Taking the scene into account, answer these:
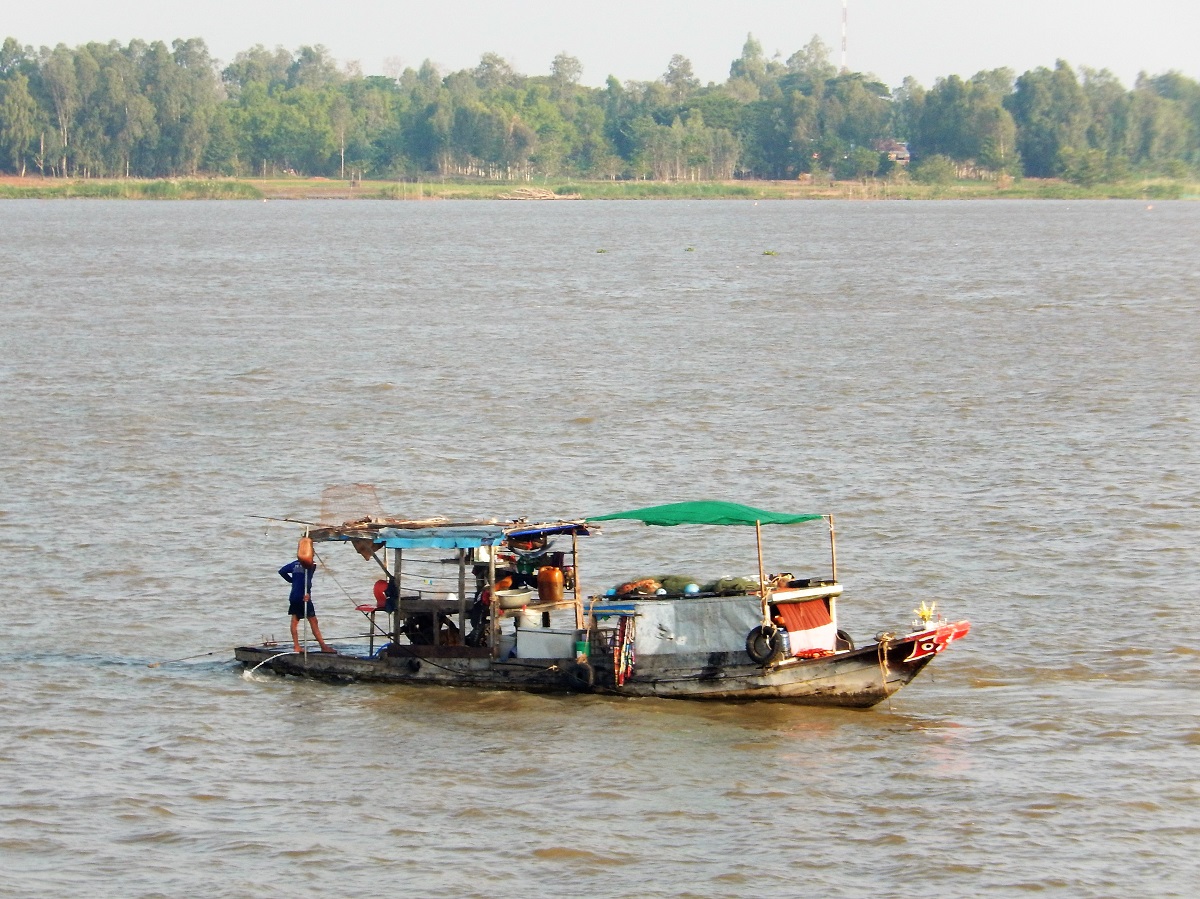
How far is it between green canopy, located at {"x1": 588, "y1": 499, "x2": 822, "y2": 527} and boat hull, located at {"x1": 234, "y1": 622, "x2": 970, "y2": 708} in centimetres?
140

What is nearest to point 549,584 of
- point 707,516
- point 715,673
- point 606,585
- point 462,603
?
point 462,603

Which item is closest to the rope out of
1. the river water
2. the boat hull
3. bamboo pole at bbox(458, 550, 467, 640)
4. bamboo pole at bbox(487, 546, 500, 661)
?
the boat hull

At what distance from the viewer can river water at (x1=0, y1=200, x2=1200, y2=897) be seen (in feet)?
47.4

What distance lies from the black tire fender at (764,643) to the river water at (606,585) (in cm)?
72

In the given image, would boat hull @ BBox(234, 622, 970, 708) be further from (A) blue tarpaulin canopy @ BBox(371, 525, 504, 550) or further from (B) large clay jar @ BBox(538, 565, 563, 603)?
(A) blue tarpaulin canopy @ BBox(371, 525, 504, 550)

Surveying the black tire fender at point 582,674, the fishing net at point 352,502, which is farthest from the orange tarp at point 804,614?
the fishing net at point 352,502

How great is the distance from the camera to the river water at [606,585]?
14.4 m

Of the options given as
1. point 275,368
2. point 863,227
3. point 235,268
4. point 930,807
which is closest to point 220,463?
point 275,368

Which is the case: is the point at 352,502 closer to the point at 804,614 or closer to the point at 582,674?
the point at 582,674

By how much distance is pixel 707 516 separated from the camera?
18219mm

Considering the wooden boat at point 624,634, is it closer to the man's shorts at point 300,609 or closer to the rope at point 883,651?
the rope at point 883,651

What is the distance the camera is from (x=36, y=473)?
3034 centimetres

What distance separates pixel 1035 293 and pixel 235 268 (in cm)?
3851

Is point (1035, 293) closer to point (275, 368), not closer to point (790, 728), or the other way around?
point (275, 368)
